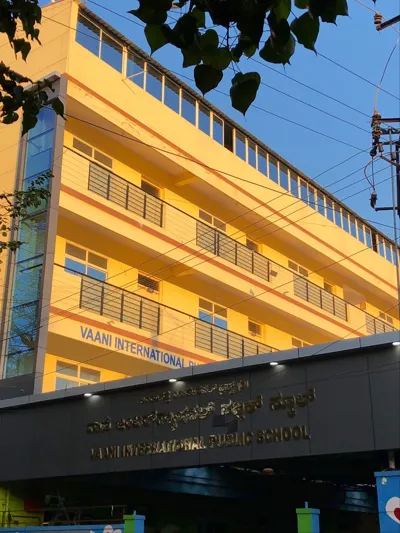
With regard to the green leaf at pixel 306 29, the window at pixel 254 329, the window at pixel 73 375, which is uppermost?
the window at pixel 254 329

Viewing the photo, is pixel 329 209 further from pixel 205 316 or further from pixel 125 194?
pixel 125 194

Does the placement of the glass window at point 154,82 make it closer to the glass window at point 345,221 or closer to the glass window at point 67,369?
the glass window at point 67,369

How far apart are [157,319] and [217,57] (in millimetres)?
15627

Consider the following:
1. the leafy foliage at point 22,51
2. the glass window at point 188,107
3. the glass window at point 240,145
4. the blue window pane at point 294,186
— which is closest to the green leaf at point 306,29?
the leafy foliage at point 22,51

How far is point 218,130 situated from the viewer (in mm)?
23484

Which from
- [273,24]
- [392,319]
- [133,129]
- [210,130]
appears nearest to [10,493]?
[133,129]

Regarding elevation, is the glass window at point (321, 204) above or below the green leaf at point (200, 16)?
above

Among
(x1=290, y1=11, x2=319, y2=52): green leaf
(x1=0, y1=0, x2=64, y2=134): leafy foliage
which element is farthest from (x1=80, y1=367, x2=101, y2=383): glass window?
(x1=290, y1=11, x2=319, y2=52): green leaf

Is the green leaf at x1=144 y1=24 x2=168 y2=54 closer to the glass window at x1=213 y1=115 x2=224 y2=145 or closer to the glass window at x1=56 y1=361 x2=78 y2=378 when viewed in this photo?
the glass window at x1=56 y1=361 x2=78 y2=378

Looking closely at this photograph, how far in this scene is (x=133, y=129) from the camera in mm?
19422

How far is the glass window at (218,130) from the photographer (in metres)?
23.3

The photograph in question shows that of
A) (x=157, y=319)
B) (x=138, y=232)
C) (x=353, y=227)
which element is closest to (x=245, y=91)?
(x=138, y=232)

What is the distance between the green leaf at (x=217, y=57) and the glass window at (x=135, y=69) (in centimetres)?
1625

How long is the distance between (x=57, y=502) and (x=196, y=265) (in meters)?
7.80
